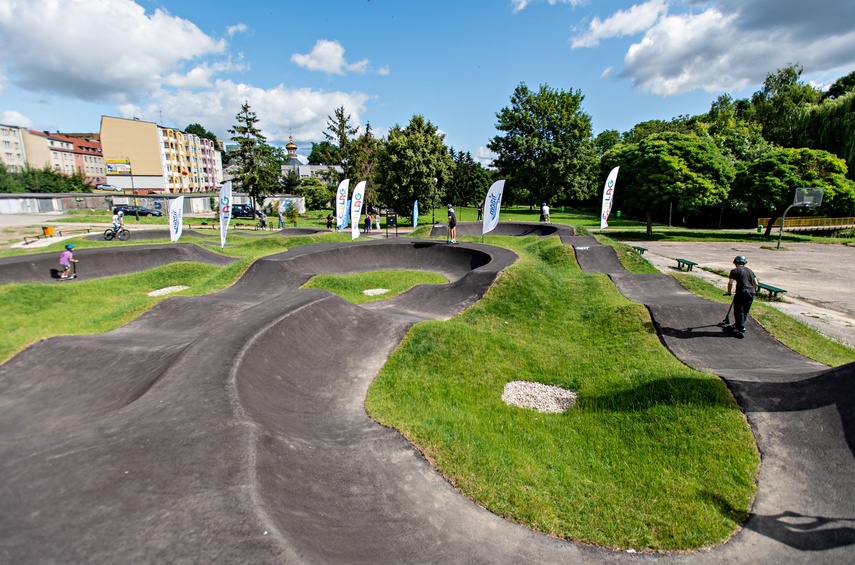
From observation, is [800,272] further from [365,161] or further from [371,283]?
[365,161]

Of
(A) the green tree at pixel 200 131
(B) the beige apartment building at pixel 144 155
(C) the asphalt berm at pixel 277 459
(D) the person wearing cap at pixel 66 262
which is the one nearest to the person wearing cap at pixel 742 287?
(C) the asphalt berm at pixel 277 459

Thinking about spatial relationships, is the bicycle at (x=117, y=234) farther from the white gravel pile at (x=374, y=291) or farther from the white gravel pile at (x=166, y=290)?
the white gravel pile at (x=374, y=291)

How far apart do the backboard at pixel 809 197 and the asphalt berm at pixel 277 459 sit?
28446mm

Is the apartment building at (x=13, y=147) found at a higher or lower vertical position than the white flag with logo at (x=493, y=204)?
higher

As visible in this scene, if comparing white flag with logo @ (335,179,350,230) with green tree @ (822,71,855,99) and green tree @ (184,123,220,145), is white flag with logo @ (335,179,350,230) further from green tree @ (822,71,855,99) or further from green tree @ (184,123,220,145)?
green tree @ (184,123,220,145)

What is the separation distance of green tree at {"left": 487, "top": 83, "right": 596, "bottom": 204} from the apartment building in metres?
102

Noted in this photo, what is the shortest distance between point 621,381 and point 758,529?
369 centimetres

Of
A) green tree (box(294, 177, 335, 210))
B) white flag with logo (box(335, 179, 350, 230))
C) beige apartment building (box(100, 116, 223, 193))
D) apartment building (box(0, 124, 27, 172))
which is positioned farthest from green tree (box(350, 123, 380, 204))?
apartment building (box(0, 124, 27, 172))

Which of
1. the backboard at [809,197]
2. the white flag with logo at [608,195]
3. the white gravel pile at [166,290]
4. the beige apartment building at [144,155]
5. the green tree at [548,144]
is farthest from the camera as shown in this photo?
the beige apartment building at [144,155]

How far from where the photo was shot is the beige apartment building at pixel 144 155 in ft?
282

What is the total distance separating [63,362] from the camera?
32.8 feet

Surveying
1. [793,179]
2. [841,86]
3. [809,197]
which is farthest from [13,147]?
[841,86]

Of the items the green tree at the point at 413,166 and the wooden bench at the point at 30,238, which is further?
the green tree at the point at 413,166

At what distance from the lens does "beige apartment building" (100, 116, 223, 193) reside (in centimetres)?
8606
